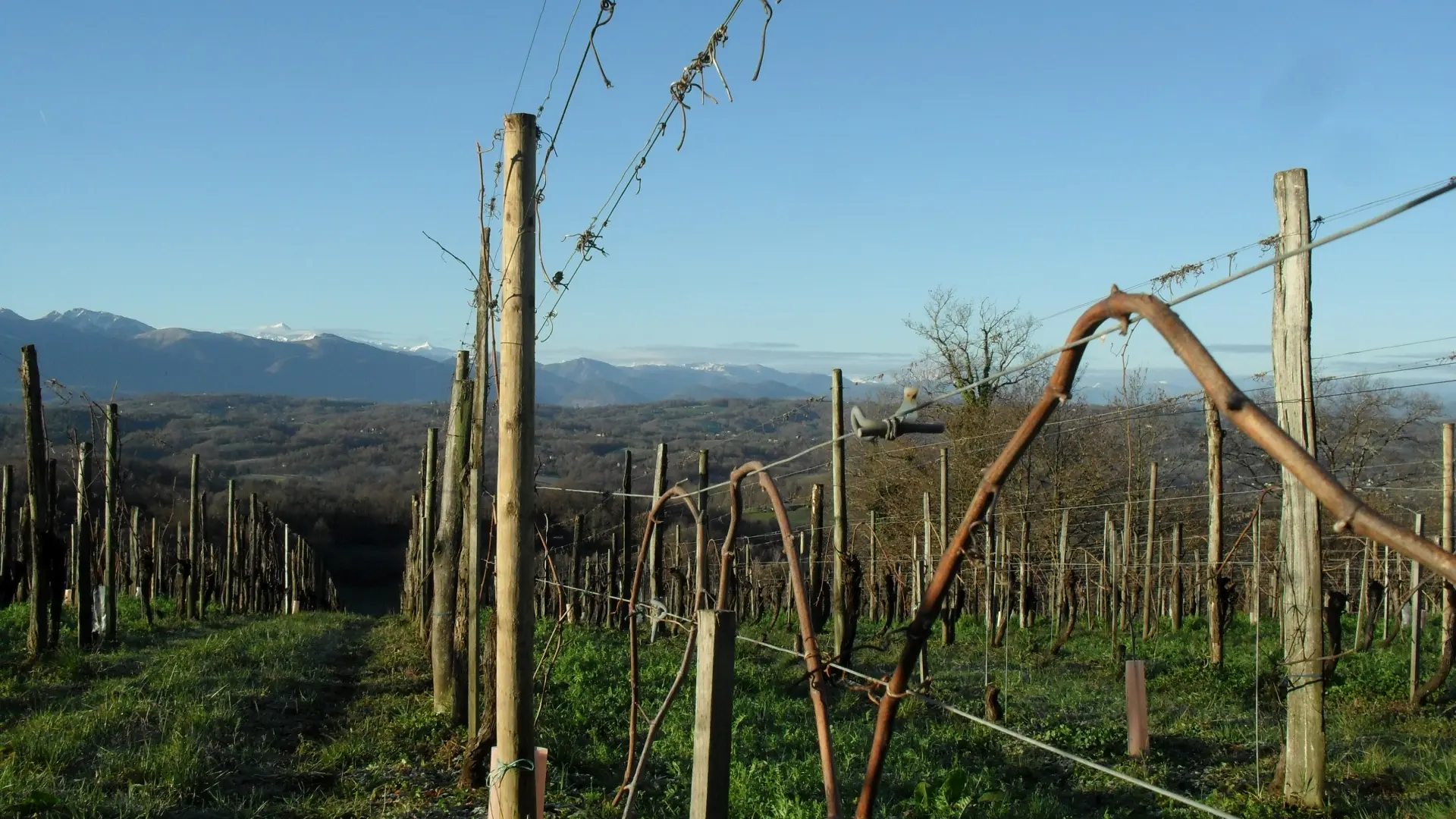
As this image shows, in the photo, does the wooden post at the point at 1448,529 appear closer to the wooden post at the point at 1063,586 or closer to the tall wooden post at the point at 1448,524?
the tall wooden post at the point at 1448,524

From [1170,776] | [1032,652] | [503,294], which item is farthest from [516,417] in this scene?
[1032,652]

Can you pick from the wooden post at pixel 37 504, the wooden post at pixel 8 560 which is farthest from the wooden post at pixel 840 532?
the wooden post at pixel 8 560

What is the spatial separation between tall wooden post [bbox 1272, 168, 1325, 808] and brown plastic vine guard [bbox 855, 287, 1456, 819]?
496 centimetres

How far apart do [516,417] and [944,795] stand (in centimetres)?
321

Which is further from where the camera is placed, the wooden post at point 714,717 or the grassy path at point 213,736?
the grassy path at point 213,736

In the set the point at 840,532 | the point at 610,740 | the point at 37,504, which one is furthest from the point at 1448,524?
the point at 37,504

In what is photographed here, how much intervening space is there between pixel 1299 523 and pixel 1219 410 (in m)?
5.81

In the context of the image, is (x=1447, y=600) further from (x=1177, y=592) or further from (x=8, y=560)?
(x=8, y=560)

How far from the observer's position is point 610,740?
739cm

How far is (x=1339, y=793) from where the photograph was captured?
671 centimetres

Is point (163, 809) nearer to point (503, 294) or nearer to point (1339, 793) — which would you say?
point (503, 294)

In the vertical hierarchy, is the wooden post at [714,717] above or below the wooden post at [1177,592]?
above

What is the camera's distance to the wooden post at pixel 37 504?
379 inches

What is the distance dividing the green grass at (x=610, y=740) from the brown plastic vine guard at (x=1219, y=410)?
360cm
